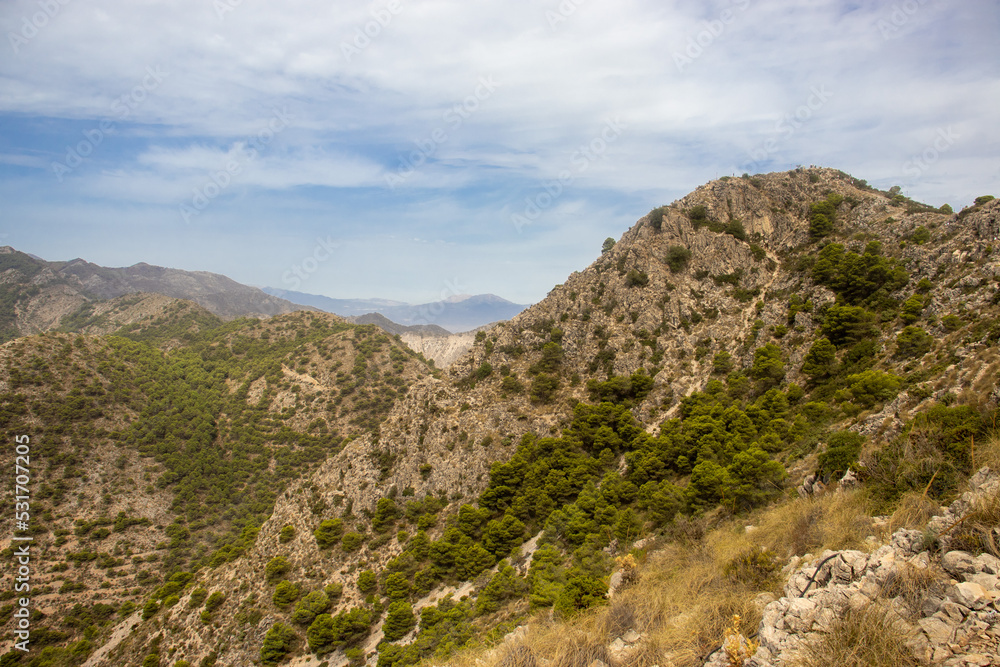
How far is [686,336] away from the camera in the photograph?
151ft

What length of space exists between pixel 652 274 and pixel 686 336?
29.0ft

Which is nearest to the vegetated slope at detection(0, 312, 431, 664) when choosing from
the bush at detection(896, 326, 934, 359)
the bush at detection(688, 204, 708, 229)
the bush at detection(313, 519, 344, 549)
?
the bush at detection(313, 519, 344, 549)

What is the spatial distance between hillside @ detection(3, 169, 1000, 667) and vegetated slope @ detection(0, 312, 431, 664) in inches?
24.8

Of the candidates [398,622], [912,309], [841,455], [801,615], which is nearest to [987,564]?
[801,615]

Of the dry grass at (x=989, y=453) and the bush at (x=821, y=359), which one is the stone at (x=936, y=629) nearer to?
the dry grass at (x=989, y=453)

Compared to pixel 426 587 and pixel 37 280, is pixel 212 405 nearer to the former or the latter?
pixel 426 587

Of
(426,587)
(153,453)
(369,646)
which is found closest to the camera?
(369,646)

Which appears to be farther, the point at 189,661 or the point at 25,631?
the point at 25,631

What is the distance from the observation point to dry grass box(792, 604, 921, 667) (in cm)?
652

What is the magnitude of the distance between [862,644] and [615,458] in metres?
31.9

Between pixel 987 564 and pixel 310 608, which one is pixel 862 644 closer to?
pixel 987 564

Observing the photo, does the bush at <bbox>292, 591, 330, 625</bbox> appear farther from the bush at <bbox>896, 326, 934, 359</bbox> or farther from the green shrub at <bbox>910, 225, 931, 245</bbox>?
the green shrub at <bbox>910, 225, 931, 245</bbox>

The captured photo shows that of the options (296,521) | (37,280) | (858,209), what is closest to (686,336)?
(858,209)

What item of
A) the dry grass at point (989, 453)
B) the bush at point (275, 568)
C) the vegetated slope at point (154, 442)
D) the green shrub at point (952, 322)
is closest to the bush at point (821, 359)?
the green shrub at point (952, 322)
